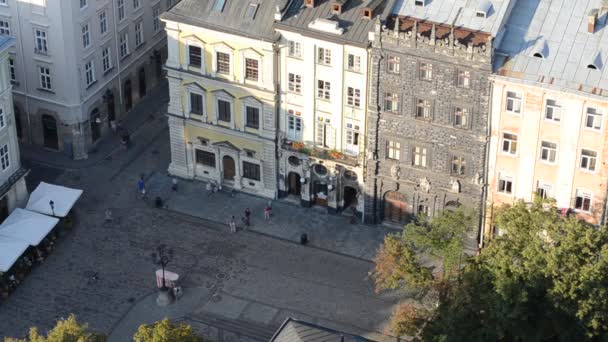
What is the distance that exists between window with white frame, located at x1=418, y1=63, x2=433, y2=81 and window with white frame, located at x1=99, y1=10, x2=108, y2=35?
3996cm

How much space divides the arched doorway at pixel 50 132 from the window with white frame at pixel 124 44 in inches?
453

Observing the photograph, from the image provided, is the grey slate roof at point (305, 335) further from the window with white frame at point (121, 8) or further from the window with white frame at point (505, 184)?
the window with white frame at point (121, 8)

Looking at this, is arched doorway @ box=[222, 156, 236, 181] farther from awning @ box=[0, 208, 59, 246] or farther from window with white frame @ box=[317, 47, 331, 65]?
awning @ box=[0, 208, 59, 246]

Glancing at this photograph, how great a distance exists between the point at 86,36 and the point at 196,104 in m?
15.4

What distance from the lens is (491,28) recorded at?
374 feet

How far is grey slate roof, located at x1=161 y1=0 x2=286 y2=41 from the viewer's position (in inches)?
4845

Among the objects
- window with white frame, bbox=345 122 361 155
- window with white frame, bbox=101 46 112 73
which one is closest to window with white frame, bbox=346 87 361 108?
window with white frame, bbox=345 122 361 155

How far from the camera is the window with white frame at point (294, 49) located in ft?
401

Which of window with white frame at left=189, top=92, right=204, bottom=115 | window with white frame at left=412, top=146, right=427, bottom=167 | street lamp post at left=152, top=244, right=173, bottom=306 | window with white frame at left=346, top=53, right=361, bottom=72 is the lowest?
street lamp post at left=152, top=244, right=173, bottom=306

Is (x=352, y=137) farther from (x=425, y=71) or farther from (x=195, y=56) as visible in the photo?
(x=195, y=56)

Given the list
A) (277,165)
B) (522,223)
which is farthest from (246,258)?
(522,223)

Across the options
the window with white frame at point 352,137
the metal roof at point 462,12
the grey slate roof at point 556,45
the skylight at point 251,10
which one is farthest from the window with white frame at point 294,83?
the grey slate roof at point 556,45

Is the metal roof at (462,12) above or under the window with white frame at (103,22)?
above

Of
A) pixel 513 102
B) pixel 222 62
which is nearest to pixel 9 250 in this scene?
pixel 222 62
